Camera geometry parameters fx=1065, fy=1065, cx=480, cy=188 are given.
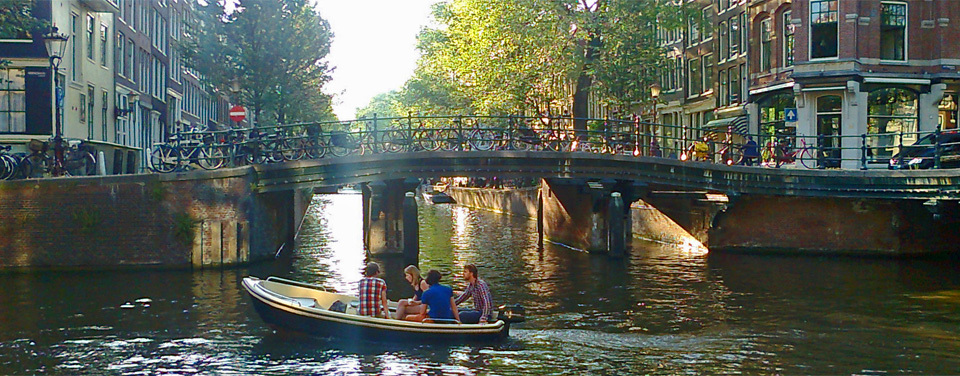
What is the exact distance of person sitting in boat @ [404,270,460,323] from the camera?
54.4 ft

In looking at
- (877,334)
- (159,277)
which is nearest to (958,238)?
(877,334)

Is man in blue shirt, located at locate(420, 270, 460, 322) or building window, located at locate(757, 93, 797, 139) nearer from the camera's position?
man in blue shirt, located at locate(420, 270, 460, 322)

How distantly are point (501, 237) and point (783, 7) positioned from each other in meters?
14.0

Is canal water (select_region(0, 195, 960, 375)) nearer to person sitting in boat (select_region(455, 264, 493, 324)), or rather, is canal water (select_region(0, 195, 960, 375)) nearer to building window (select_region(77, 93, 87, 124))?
person sitting in boat (select_region(455, 264, 493, 324))

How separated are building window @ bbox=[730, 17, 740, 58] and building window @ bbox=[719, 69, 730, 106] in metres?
1.49

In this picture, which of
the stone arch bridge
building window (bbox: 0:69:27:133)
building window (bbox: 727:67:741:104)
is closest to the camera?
the stone arch bridge

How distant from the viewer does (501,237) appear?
41.1 m

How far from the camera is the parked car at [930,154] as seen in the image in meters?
27.3

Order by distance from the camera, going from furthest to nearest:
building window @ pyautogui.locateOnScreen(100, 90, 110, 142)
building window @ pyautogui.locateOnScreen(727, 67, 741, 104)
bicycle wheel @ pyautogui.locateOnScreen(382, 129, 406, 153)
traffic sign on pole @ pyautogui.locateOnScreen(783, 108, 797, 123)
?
building window @ pyautogui.locateOnScreen(727, 67, 741, 104)
building window @ pyautogui.locateOnScreen(100, 90, 110, 142)
traffic sign on pole @ pyautogui.locateOnScreen(783, 108, 797, 123)
bicycle wheel @ pyautogui.locateOnScreen(382, 129, 406, 153)

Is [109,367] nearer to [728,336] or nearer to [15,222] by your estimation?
[728,336]

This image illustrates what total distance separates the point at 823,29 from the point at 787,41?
2.16 m

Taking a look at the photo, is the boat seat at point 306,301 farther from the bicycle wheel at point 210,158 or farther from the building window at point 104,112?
the building window at point 104,112

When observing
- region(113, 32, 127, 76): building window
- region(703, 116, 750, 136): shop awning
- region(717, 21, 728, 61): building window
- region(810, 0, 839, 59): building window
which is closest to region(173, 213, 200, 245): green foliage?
region(113, 32, 127, 76): building window

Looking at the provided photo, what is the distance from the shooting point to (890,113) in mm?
38719
